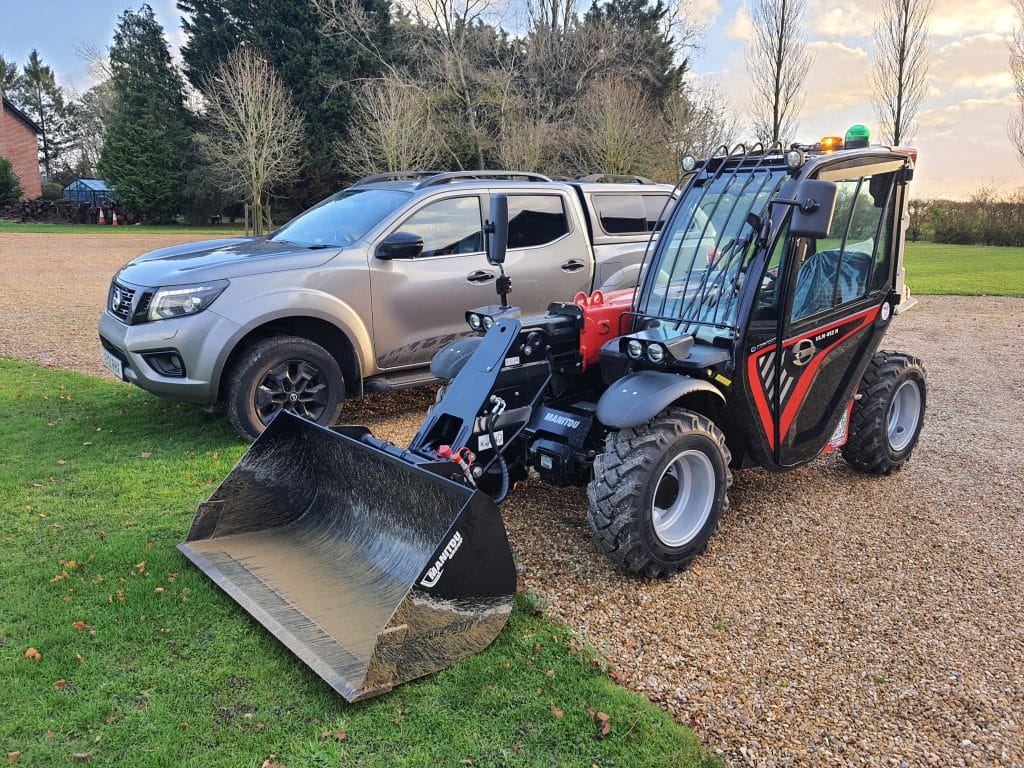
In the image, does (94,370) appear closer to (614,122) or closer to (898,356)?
(898,356)

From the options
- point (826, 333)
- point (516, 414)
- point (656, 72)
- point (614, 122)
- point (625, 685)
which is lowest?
point (625, 685)

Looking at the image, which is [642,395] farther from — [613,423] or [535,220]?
[535,220]

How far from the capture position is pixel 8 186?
40156mm

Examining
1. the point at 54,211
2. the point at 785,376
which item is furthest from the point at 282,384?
the point at 54,211

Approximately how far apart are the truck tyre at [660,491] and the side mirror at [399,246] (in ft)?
10.1

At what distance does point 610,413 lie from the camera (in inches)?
155

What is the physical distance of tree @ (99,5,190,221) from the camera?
3919 centimetres

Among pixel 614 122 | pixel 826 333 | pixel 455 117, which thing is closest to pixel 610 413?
pixel 826 333

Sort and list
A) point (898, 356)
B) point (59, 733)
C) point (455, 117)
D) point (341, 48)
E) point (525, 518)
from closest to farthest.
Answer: point (59, 733) → point (525, 518) → point (898, 356) → point (455, 117) → point (341, 48)

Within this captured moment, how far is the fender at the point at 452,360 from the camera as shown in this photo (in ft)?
16.3

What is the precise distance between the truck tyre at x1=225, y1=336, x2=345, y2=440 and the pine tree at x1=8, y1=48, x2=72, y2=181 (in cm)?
6634

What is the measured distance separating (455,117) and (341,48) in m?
10.0

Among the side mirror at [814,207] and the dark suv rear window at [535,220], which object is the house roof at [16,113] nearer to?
the dark suv rear window at [535,220]

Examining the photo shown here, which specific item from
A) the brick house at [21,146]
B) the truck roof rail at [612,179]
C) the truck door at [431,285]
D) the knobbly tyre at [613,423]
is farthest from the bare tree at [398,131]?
the brick house at [21,146]
